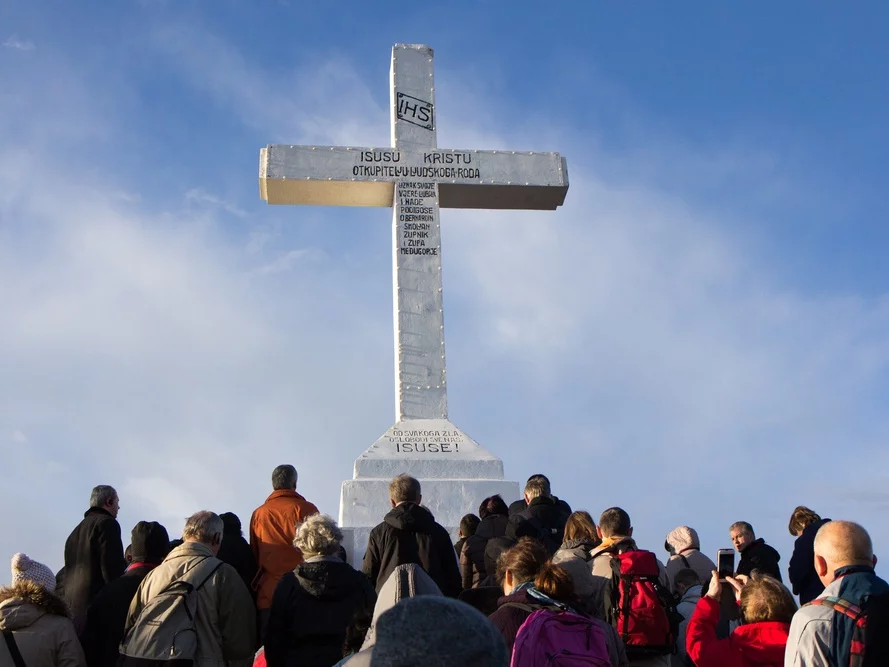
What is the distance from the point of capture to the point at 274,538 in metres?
5.61

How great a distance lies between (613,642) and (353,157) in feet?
24.8

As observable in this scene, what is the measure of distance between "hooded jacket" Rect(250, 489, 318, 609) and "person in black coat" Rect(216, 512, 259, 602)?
50 mm

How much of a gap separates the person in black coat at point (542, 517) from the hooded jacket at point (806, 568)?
146 cm

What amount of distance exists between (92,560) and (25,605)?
100cm

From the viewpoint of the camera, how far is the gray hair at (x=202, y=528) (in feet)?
14.5

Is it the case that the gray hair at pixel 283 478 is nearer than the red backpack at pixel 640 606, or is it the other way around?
the red backpack at pixel 640 606

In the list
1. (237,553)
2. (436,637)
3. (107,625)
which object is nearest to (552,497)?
(237,553)

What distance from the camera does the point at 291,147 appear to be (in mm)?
10125

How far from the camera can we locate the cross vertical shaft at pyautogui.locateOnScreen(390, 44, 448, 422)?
31.2ft

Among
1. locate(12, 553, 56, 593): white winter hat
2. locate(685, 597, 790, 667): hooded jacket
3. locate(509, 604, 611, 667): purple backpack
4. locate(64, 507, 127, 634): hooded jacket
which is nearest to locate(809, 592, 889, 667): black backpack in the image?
locate(509, 604, 611, 667): purple backpack

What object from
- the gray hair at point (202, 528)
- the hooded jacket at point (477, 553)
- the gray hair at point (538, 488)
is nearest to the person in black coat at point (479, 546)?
the hooded jacket at point (477, 553)

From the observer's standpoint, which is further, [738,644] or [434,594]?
[738,644]

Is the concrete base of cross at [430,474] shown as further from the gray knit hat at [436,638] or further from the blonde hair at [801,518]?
the gray knit hat at [436,638]

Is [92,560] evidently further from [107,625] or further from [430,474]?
[430,474]
